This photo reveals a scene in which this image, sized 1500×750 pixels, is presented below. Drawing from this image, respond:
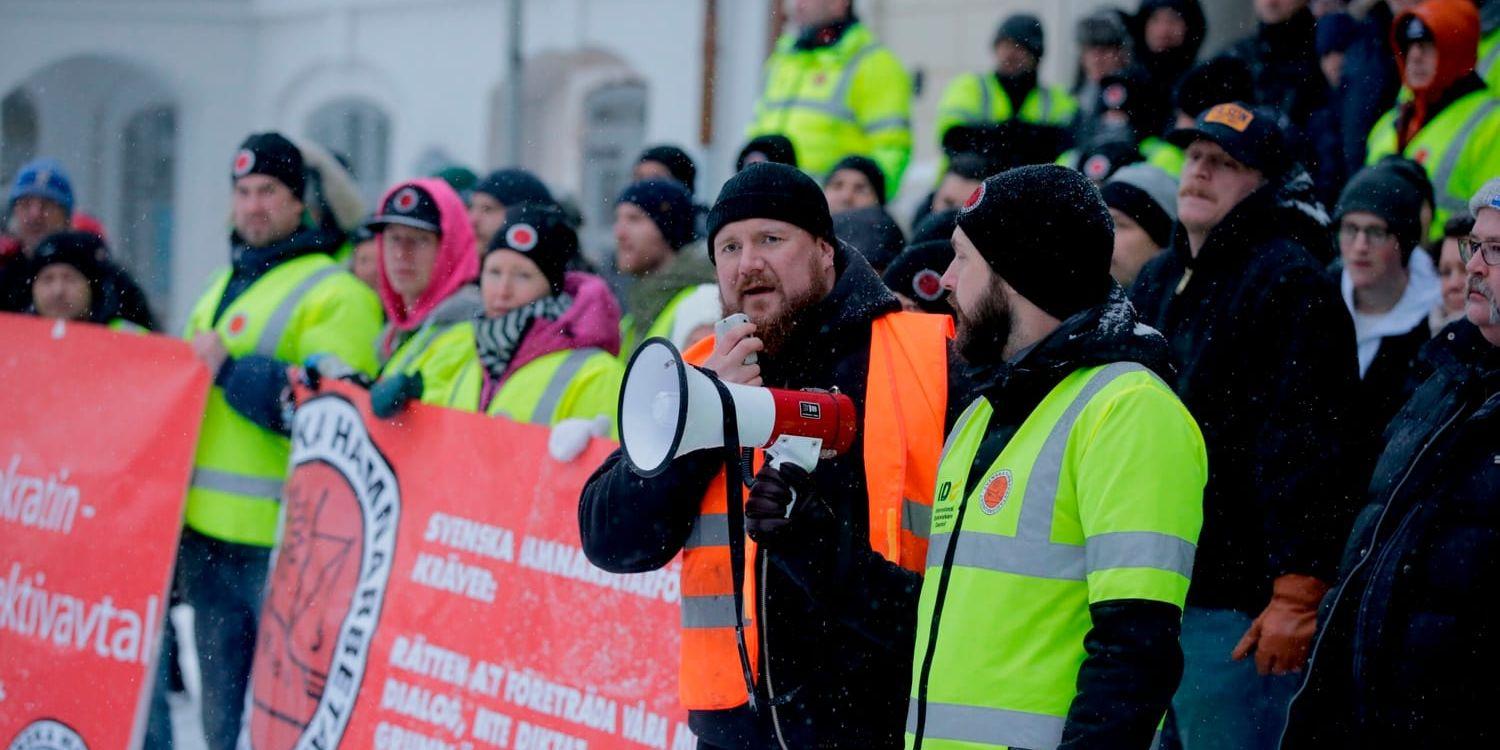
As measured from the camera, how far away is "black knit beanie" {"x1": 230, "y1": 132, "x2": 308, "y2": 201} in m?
5.90

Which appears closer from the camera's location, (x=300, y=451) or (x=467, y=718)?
(x=467, y=718)

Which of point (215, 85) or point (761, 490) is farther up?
point (215, 85)

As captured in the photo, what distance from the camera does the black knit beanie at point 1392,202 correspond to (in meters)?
5.09

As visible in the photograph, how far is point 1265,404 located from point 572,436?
1.83 metres

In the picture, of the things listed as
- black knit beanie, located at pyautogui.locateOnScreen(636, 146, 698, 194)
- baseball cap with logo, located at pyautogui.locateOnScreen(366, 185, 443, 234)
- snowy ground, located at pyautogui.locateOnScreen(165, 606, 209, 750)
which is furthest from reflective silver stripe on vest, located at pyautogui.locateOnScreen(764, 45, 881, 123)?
snowy ground, located at pyautogui.locateOnScreen(165, 606, 209, 750)

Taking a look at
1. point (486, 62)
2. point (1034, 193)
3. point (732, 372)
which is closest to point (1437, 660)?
point (1034, 193)

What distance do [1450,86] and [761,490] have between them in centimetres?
431

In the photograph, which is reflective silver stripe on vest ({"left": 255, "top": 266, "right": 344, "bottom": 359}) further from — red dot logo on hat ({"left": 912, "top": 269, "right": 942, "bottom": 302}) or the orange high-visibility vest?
the orange high-visibility vest

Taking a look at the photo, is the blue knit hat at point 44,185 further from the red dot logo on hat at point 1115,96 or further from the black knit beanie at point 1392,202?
the black knit beanie at point 1392,202

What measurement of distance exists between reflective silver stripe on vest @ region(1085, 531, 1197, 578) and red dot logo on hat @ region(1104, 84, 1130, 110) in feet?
17.0

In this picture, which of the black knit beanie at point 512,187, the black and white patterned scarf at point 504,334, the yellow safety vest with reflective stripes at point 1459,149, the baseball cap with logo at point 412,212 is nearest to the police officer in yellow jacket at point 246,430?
the baseball cap with logo at point 412,212

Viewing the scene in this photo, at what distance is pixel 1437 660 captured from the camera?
302 centimetres

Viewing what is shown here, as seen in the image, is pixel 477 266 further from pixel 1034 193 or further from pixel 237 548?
pixel 1034 193

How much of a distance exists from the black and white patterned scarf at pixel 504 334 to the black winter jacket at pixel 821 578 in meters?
1.73
